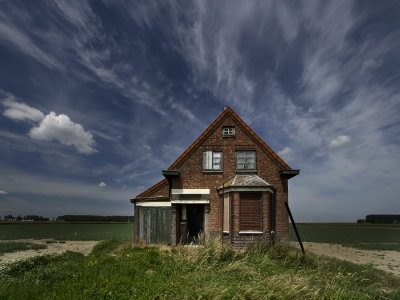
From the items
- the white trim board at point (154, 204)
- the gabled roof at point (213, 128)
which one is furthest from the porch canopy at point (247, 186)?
the white trim board at point (154, 204)

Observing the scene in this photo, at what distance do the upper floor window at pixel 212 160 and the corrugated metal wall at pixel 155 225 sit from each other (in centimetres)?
413

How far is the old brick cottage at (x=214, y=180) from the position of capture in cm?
1830

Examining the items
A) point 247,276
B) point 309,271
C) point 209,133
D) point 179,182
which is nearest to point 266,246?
point 309,271

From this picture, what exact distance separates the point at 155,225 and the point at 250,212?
23.2 ft

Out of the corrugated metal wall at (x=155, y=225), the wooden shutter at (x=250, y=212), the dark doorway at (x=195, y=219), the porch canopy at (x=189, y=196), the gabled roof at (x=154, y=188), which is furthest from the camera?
the dark doorway at (x=195, y=219)

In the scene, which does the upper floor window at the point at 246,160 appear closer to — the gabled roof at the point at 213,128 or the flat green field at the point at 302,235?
the gabled roof at the point at 213,128

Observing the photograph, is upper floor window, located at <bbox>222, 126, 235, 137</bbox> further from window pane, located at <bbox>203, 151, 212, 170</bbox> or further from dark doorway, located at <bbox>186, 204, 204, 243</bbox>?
dark doorway, located at <bbox>186, 204, 204, 243</bbox>

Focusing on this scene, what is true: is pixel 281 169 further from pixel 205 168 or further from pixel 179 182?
pixel 179 182

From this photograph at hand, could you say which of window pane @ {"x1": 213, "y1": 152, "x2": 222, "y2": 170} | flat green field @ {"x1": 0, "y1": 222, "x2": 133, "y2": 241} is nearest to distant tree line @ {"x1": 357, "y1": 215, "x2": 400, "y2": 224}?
flat green field @ {"x1": 0, "y1": 222, "x2": 133, "y2": 241}

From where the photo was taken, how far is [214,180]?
18.8m

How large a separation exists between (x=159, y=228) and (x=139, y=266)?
9.03 m

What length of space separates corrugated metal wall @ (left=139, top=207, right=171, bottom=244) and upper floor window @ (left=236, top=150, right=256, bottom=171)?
603cm

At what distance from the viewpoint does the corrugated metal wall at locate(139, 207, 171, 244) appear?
18766mm

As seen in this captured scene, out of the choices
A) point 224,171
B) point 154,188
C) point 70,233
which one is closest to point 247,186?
point 224,171
